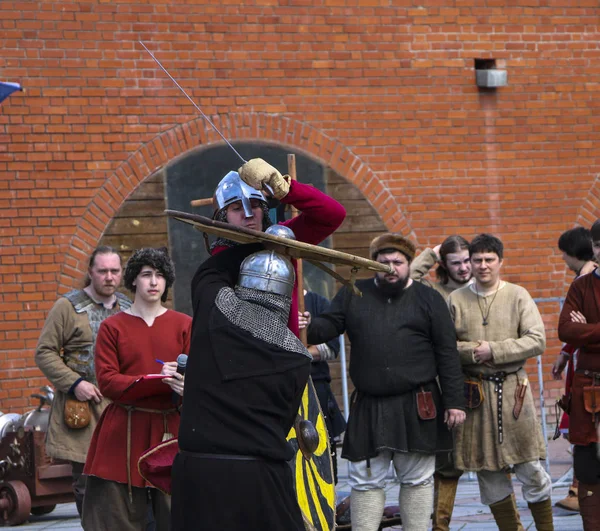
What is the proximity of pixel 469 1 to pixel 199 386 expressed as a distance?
27.9ft

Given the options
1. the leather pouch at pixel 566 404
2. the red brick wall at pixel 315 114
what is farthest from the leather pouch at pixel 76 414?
the red brick wall at pixel 315 114

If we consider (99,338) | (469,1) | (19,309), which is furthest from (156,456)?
(469,1)

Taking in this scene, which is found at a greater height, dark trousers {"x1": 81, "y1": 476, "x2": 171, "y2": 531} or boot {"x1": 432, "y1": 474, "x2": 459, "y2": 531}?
dark trousers {"x1": 81, "y1": 476, "x2": 171, "y2": 531}

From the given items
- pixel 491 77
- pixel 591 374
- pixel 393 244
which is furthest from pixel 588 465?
pixel 491 77

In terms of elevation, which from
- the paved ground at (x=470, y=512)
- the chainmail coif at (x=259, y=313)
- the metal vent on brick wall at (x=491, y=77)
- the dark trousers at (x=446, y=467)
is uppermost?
the metal vent on brick wall at (x=491, y=77)

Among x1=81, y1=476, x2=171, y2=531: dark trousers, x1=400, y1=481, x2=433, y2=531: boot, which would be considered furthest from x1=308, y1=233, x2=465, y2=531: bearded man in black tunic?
x1=81, y1=476, x2=171, y2=531: dark trousers

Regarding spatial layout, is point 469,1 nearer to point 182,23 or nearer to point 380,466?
point 182,23

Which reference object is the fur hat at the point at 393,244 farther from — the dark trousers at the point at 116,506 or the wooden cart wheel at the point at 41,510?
the wooden cart wheel at the point at 41,510

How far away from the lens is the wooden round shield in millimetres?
4281

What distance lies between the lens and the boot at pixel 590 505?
619 cm

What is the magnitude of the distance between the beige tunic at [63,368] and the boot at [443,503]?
220cm

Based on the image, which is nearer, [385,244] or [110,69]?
[385,244]

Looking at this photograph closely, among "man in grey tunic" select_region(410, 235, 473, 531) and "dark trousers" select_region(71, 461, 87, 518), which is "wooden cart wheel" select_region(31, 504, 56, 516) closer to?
"dark trousers" select_region(71, 461, 87, 518)

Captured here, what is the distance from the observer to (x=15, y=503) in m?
8.14
